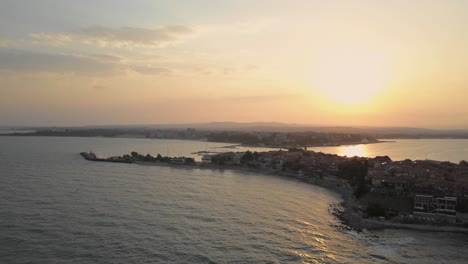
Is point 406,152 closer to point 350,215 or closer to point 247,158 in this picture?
point 247,158

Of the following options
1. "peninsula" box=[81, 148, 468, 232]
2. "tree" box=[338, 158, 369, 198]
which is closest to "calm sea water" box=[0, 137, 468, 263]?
"peninsula" box=[81, 148, 468, 232]

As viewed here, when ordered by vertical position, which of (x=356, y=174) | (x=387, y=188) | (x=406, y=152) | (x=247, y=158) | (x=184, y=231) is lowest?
(x=184, y=231)

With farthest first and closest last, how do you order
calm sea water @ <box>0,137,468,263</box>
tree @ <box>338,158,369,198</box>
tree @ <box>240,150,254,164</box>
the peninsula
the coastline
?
1. tree @ <box>240,150,254,164</box>
2. tree @ <box>338,158,369,198</box>
3. the peninsula
4. the coastline
5. calm sea water @ <box>0,137,468,263</box>

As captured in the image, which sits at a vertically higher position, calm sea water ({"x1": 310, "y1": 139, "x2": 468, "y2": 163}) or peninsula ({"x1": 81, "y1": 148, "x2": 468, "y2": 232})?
calm sea water ({"x1": 310, "y1": 139, "x2": 468, "y2": 163})

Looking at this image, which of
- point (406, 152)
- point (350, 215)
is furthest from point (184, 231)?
point (406, 152)

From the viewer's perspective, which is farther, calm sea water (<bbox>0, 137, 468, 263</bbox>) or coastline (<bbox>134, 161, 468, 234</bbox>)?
coastline (<bbox>134, 161, 468, 234</bbox>)

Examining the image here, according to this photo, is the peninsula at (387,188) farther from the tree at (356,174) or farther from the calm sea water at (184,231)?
the calm sea water at (184,231)

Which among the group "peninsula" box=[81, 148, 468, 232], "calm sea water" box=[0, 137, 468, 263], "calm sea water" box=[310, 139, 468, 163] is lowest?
"calm sea water" box=[0, 137, 468, 263]

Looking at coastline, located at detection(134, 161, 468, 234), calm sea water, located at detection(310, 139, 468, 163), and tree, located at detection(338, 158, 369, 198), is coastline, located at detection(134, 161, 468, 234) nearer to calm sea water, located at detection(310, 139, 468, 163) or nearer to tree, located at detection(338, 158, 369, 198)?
tree, located at detection(338, 158, 369, 198)

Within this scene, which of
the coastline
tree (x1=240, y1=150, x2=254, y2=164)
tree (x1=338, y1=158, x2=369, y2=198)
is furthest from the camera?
tree (x1=240, y1=150, x2=254, y2=164)

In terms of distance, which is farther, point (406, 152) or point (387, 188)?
point (406, 152)
